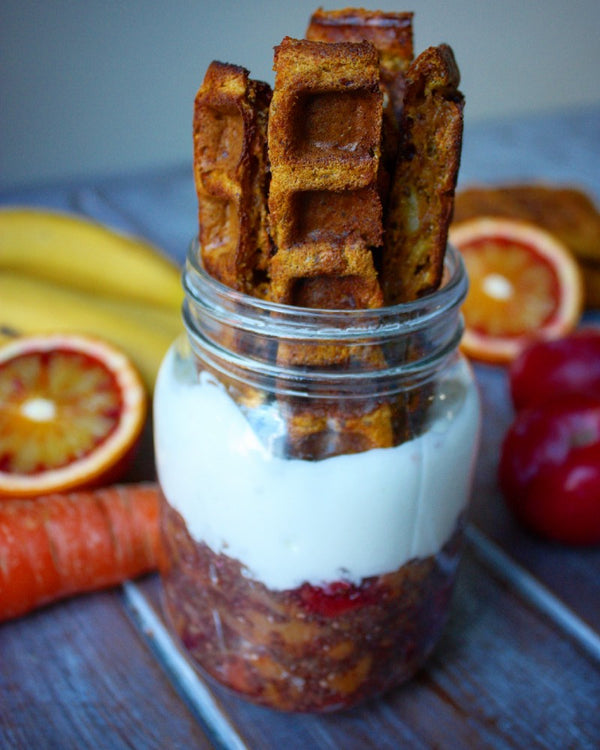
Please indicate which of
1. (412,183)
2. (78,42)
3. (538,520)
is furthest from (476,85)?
(412,183)

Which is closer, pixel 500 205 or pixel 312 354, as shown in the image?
pixel 312 354

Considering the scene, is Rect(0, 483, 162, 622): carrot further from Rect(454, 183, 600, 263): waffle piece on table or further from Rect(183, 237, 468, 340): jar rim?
Rect(454, 183, 600, 263): waffle piece on table

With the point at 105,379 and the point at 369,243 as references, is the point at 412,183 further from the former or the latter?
the point at 105,379

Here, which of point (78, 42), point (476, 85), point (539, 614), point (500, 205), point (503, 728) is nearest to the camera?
point (503, 728)

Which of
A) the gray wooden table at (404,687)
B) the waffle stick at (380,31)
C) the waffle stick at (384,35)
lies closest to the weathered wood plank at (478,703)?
the gray wooden table at (404,687)

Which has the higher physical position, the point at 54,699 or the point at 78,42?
the point at 78,42

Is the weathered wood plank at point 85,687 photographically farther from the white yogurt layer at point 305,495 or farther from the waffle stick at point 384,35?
the waffle stick at point 384,35
